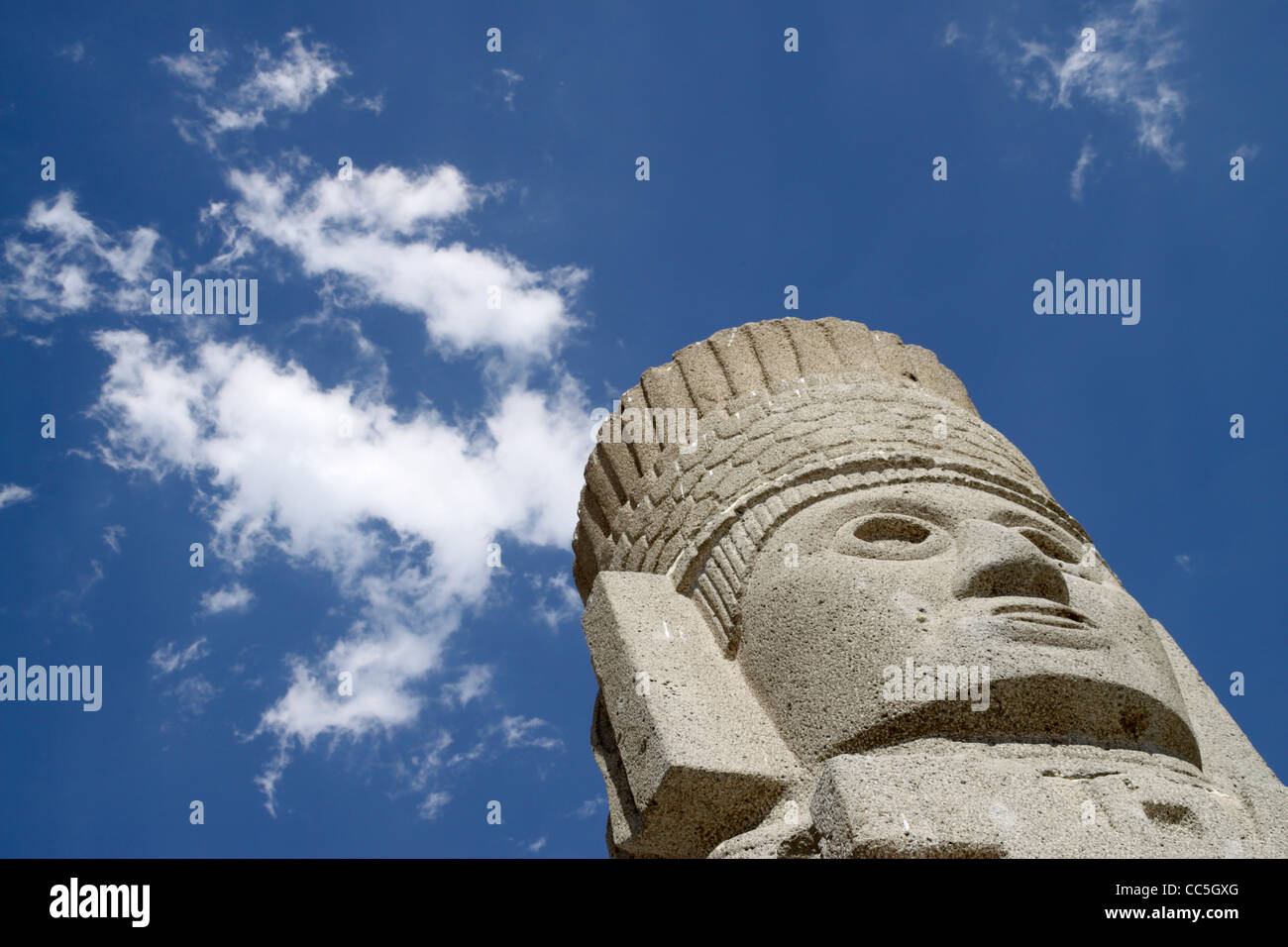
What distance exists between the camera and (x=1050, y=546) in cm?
579

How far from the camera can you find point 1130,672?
15.8ft

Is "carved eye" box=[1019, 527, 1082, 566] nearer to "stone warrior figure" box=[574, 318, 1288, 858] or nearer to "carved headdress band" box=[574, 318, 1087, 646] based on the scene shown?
"stone warrior figure" box=[574, 318, 1288, 858]

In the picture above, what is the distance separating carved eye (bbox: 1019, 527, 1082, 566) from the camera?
575 cm

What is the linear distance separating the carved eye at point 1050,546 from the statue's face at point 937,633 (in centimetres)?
3

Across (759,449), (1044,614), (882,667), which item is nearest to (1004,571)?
(1044,614)

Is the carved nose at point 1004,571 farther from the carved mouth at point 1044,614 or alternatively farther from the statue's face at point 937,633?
the carved mouth at point 1044,614

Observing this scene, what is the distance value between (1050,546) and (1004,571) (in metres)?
0.85

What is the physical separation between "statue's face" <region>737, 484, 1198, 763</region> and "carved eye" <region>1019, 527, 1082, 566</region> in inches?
1.1

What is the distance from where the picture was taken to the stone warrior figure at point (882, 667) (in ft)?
13.5

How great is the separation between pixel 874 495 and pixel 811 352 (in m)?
1.44

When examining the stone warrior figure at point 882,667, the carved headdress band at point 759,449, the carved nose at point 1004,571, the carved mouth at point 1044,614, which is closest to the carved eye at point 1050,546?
the stone warrior figure at point 882,667
